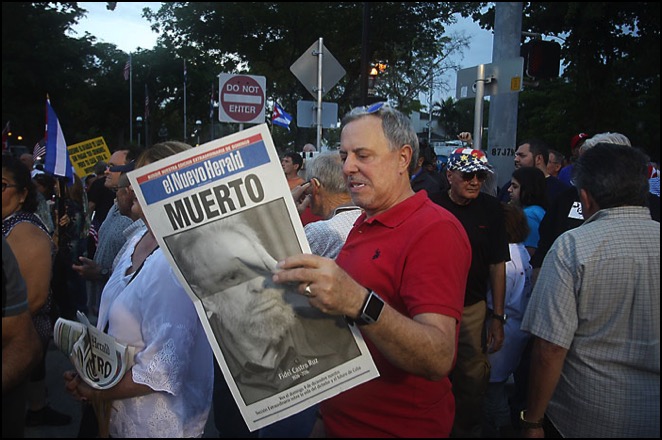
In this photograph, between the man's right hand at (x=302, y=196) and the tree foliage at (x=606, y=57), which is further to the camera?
the tree foliage at (x=606, y=57)

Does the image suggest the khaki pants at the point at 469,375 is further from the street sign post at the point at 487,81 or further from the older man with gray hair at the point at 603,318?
the street sign post at the point at 487,81

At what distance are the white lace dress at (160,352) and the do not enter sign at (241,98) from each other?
20.0ft

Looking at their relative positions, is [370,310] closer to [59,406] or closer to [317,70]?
[59,406]

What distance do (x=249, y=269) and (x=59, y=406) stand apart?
13.7 ft

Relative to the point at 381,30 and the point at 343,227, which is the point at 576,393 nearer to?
the point at 343,227

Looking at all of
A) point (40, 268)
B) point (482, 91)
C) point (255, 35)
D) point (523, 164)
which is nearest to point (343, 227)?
point (40, 268)

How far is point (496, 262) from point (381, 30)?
16.8 meters

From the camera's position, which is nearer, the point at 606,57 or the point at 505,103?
the point at 505,103

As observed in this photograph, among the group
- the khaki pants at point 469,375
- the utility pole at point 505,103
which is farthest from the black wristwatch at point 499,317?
the utility pole at point 505,103

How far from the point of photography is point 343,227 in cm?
302

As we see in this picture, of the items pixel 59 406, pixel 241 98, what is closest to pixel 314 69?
pixel 241 98

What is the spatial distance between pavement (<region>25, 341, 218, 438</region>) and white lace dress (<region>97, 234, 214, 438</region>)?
2.31 metres

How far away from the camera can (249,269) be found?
1.42 meters

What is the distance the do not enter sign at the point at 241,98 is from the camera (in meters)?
8.02
